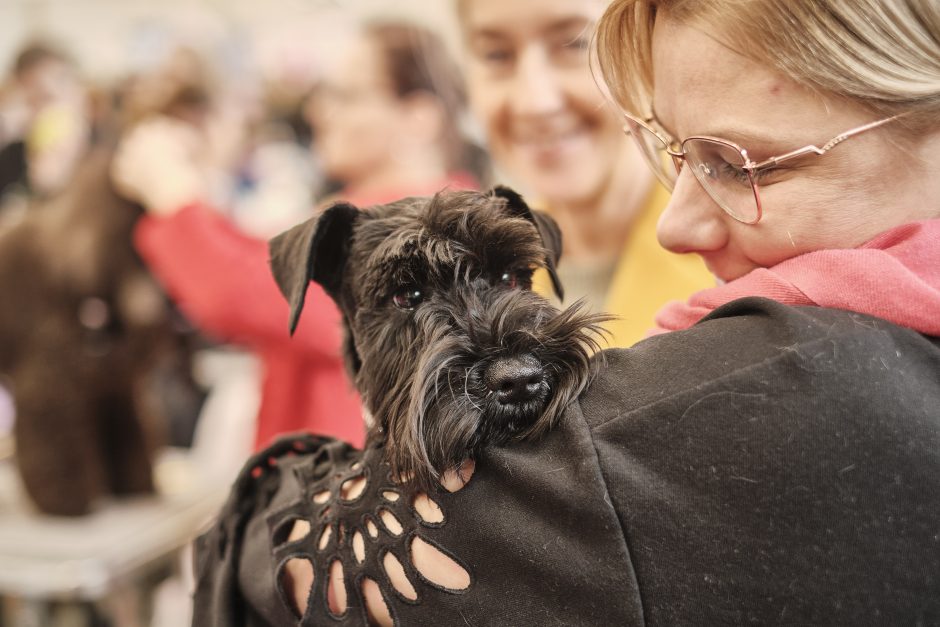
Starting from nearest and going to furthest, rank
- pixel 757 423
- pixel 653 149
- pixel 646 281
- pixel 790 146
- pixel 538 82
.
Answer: pixel 757 423 → pixel 790 146 → pixel 653 149 → pixel 646 281 → pixel 538 82

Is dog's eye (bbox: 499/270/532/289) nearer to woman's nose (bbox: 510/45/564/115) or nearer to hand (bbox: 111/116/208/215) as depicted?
woman's nose (bbox: 510/45/564/115)

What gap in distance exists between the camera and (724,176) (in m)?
0.79

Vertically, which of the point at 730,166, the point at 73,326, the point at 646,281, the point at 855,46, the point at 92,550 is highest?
the point at 855,46

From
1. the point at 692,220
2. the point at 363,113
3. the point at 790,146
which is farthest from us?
the point at 363,113

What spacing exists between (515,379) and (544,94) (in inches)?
34.7

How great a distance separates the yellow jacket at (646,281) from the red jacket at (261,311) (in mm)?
494

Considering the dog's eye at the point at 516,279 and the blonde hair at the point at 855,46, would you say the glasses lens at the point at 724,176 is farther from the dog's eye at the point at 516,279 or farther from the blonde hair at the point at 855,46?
the dog's eye at the point at 516,279

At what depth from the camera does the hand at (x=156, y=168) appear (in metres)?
1.87

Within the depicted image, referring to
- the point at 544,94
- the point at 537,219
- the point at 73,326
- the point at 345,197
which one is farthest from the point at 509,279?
the point at 73,326

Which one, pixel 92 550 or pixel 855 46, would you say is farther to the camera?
pixel 92 550

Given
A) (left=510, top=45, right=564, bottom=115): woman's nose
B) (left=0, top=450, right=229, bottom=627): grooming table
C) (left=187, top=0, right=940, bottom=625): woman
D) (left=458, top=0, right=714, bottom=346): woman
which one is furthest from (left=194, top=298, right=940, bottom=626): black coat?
(left=0, top=450, right=229, bottom=627): grooming table

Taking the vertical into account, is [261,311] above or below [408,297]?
below

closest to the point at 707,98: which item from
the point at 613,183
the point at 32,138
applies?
the point at 613,183

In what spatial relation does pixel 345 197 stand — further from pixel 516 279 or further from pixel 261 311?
pixel 516 279
